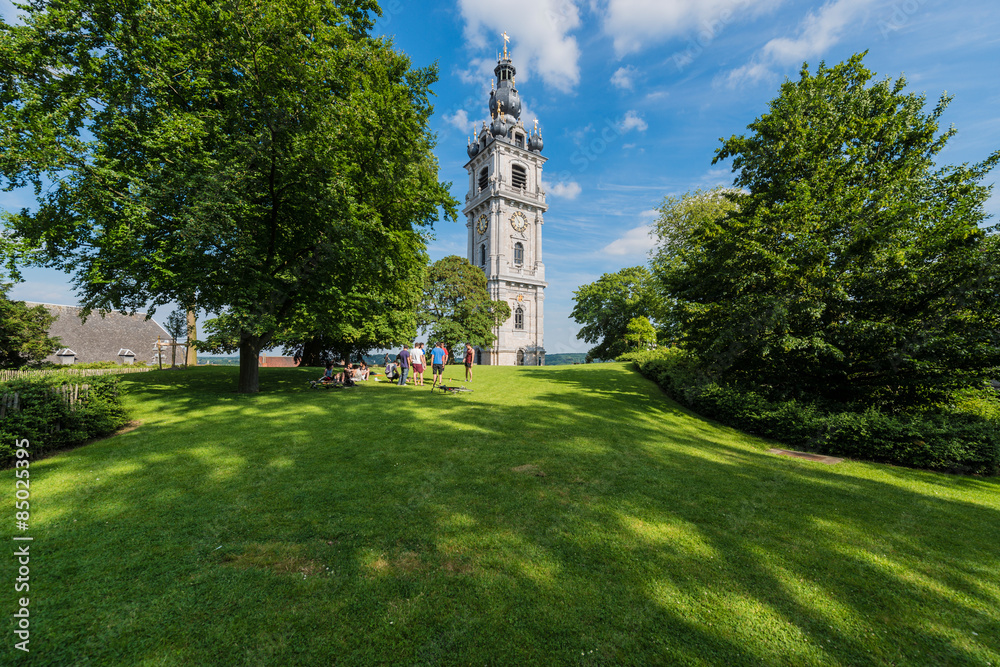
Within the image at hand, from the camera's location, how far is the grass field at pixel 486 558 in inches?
101

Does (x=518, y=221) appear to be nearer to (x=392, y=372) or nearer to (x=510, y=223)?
(x=510, y=223)

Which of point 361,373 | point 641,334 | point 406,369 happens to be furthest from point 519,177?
point 406,369

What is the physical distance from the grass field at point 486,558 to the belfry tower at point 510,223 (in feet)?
153

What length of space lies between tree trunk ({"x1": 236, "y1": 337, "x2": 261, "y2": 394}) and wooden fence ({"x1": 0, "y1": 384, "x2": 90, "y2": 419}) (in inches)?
220

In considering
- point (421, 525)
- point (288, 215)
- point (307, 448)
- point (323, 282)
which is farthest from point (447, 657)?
point (288, 215)

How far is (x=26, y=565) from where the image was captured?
10.8ft

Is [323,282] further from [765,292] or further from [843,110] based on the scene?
[843,110]

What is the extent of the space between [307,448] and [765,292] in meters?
13.3

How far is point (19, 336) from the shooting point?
865 inches

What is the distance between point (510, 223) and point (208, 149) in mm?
47179

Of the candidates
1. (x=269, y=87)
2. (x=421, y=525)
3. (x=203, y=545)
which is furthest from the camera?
(x=269, y=87)

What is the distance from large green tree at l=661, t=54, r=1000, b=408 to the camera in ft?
31.3

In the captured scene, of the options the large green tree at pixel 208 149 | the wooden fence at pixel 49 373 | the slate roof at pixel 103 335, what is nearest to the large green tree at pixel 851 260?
the large green tree at pixel 208 149

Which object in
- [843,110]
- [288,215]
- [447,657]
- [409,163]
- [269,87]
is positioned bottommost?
[447,657]
